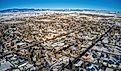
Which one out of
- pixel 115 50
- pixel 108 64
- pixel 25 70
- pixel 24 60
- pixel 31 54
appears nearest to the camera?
pixel 25 70

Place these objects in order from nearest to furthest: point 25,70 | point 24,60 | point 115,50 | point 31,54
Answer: point 25,70
point 24,60
point 31,54
point 115,50

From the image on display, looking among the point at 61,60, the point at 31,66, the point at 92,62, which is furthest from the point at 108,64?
the point at 31,66

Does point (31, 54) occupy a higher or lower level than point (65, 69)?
higher

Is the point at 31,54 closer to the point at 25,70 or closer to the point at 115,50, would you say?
the point at 25,70

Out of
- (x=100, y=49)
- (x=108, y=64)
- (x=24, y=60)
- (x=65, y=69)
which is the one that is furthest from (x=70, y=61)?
(x=100, y=49)

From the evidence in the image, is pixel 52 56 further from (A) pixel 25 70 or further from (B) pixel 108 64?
(B) pixel 108 64

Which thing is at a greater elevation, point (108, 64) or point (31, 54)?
point (31, 54)

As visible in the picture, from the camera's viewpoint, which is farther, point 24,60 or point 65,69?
point 24,60

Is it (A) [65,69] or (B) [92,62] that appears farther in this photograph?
(B) [92,62]

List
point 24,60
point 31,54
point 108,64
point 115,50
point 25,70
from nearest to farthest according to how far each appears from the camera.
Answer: point 25,70
point 108,64
point 24,60
point 31,54
point 115,50
